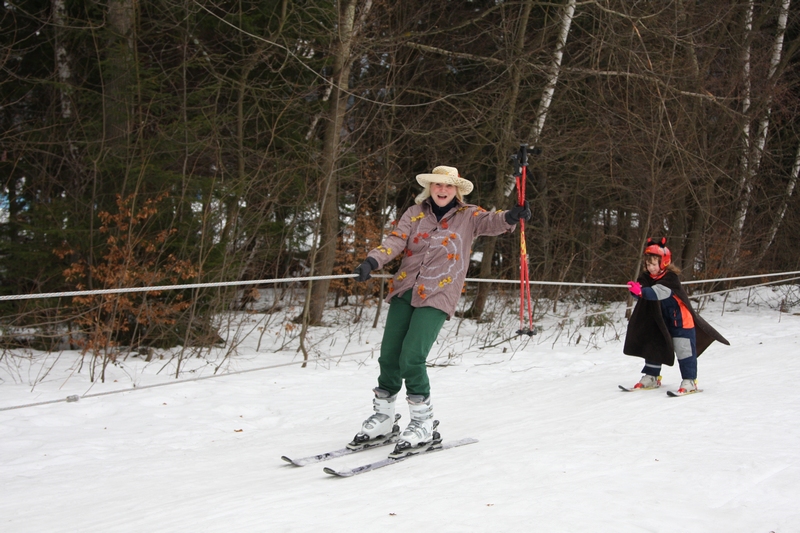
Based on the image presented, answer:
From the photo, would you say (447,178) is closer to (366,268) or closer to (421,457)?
(366,268)

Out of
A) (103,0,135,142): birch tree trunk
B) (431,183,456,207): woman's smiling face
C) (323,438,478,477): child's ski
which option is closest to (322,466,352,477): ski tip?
(323,438,478,477): child's ski

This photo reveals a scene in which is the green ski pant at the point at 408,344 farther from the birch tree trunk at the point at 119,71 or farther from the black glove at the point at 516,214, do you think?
the birch tree trunk at the point at 119,71

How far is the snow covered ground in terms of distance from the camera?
3.28m

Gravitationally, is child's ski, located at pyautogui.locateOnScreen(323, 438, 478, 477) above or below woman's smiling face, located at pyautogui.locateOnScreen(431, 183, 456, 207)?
below

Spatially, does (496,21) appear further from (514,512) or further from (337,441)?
Result: (514,512)

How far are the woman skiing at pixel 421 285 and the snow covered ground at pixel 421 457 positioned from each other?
0.79 ft

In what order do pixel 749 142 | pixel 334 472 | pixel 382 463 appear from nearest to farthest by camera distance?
1. pixel 334 472
2. pixel 382 463
3. pixel 749 142

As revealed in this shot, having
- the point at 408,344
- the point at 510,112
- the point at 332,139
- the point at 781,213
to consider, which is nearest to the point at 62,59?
the point at 332,139

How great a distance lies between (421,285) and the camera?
4.67 metres

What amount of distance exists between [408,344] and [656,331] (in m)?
3.11

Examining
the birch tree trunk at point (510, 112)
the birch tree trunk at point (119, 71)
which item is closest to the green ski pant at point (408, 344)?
the birch tree trunk at point (119, 71)

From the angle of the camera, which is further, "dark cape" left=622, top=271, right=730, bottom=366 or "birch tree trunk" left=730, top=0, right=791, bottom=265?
"birch tree trunk" left=730, top=0, right=791, bottom=265

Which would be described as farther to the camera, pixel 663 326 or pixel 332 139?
pixel 332 139

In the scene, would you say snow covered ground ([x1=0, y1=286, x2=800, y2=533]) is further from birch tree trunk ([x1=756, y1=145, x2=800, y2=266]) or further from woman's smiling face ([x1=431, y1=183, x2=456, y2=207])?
birch tree trunk ([x1=756, y1=145, x2=800, y2=266])
